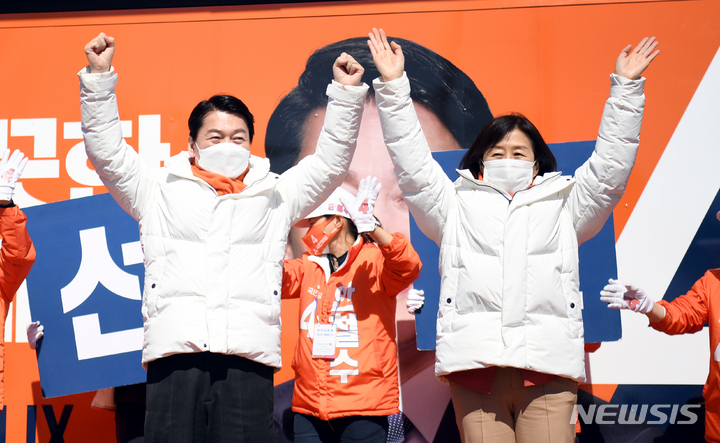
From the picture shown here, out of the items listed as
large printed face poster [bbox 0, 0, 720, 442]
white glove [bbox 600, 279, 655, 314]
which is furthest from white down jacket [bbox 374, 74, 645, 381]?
large printed face poster [bbox 0, 0, 720, 442]

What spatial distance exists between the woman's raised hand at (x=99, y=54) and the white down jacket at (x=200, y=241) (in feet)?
0.12

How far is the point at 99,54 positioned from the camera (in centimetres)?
212

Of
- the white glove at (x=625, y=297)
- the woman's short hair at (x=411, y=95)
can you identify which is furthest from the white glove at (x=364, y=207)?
the woman's short hair at (x=411, y=95)

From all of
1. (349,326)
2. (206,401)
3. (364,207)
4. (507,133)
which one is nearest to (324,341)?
(349,326)

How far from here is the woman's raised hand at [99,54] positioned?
6.85ft

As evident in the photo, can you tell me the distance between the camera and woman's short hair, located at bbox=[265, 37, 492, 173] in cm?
377

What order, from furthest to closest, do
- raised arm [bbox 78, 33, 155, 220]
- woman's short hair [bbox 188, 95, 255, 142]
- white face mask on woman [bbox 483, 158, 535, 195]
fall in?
white face mask on woman [bbox 483, 158, 535, 195] < woman's short hair [bbox 188, 95, 255, 142] < raised arm [bbox 78, 33, 155, 220]

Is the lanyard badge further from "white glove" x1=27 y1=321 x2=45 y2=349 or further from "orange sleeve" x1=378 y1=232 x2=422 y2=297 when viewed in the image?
"white glove" x1=27 y1=321 x2=45 y2=349

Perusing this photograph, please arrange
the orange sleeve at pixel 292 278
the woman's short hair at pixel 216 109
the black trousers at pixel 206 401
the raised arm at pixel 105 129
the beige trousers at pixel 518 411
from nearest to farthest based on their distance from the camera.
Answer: the black trousers at pixel 206 401
the raised arm at pixel 105 129
the beige trousers at pixel 518 411
the woman's short hair at pixel 216 109
the orange sleeve at pixel 292 278

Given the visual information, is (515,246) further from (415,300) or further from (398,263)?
(415,300)

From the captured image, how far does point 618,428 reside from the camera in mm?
3527

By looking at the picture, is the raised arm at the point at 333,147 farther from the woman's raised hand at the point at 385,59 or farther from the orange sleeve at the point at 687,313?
the orange sleeve at the point at 687,313

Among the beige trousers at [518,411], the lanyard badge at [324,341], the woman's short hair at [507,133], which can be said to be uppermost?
the woman's short hair at [507,133]

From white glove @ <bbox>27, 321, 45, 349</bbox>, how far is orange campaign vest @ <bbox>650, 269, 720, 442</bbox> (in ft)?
9.87
